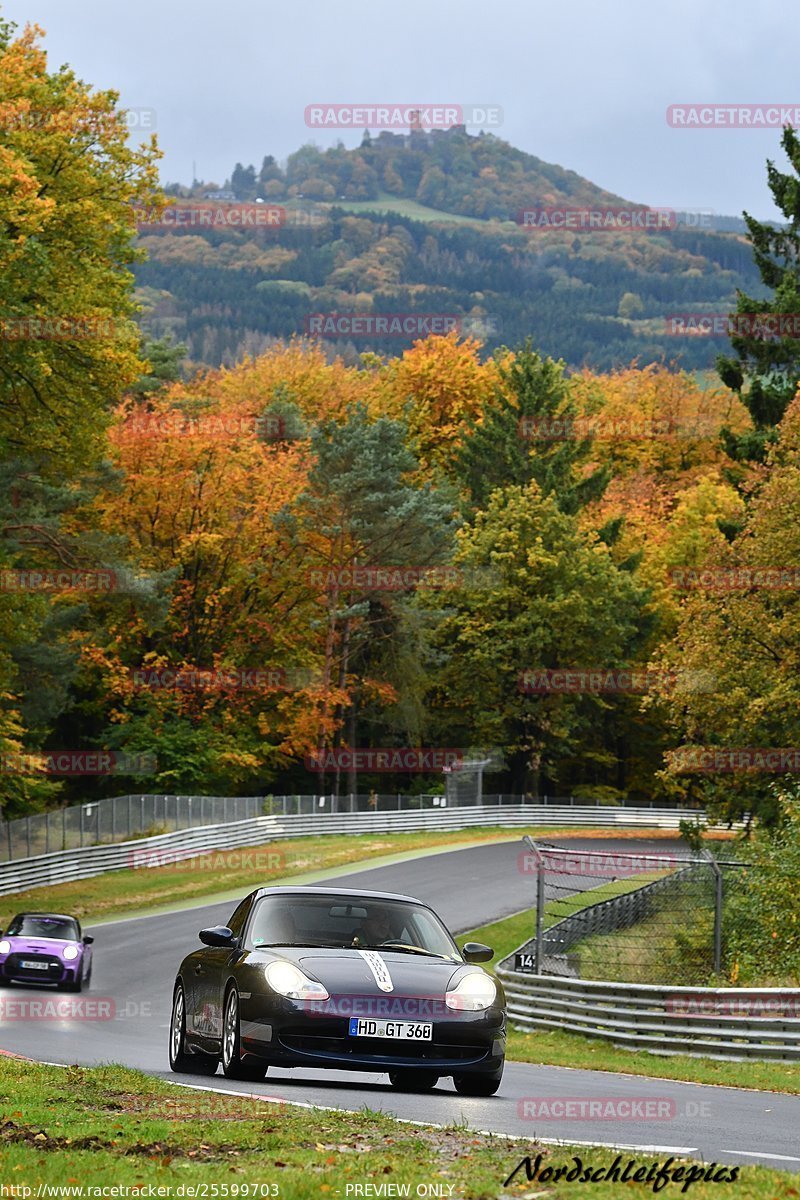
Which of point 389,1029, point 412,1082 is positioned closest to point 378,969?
point 389,1029

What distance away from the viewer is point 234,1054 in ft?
40.0

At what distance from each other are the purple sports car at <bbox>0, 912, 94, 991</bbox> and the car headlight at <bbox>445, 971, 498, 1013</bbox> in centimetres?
1655

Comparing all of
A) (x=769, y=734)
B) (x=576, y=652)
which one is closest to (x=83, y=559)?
(x=769, y=734)

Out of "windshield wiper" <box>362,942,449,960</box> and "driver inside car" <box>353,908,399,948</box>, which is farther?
"driver inside car" <box>353,908,399,948</box>

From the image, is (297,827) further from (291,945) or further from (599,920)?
(291,945)

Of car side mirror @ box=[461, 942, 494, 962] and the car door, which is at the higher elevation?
car side mirror @ box=[461, 942, 494, 962]

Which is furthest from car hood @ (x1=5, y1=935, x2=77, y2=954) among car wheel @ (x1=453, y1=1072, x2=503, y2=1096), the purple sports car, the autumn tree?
the autumn tree

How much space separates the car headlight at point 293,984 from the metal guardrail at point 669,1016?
27.1 ft

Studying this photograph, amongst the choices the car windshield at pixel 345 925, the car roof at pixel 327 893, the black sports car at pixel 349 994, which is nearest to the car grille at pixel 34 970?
the black sports car at pixel 349 994

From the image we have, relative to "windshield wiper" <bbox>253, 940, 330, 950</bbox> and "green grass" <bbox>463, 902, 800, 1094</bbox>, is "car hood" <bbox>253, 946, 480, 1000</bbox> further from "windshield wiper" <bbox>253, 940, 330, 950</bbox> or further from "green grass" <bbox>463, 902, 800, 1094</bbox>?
"green grass" <bbox>463, 902, 800, 1094</bbox>

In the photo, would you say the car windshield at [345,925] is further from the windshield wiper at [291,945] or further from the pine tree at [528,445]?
the pine tree at [528,445]

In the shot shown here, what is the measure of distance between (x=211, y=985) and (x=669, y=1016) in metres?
8.95

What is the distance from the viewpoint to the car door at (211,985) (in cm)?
1276

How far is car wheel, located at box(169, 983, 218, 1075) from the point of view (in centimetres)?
1366
